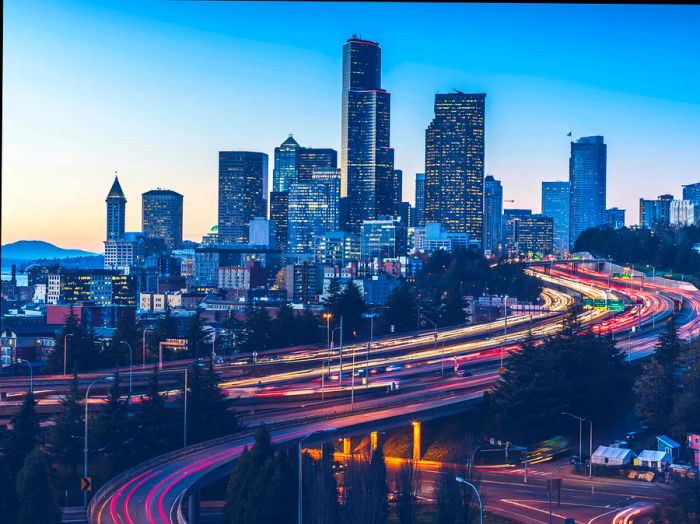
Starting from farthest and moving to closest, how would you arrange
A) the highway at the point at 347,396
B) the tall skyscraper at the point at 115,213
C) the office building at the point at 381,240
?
the tall skyscraper at the point at 115,213 < the office building at the point at 381,240 < the highway at the point at 347,396

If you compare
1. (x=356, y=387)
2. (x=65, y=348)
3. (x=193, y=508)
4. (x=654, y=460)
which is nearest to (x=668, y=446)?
(x=654, y=460)

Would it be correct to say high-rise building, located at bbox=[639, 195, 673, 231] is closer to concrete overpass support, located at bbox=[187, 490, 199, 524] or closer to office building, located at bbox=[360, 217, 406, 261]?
office building, located at bbox=[360, 217, 406, 261]

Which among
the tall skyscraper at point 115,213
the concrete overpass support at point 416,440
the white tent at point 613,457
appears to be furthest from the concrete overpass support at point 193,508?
the tall skyscraper at point 115,213

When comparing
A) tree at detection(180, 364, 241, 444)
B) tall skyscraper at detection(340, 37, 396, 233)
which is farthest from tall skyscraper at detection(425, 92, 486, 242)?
tree at detection(180, 364, 241, 444)

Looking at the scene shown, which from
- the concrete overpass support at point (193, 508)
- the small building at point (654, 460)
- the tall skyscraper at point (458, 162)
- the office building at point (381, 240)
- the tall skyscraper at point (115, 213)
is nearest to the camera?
the concrete overpass support at point (193, 508)

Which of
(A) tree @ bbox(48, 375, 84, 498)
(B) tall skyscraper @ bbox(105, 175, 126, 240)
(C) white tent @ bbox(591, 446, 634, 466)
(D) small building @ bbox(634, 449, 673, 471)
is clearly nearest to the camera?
(A) tree @ bbox(48, 375, 84, 498)

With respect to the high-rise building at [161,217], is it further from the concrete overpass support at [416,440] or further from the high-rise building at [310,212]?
the concrete overpass support at [416,440]
